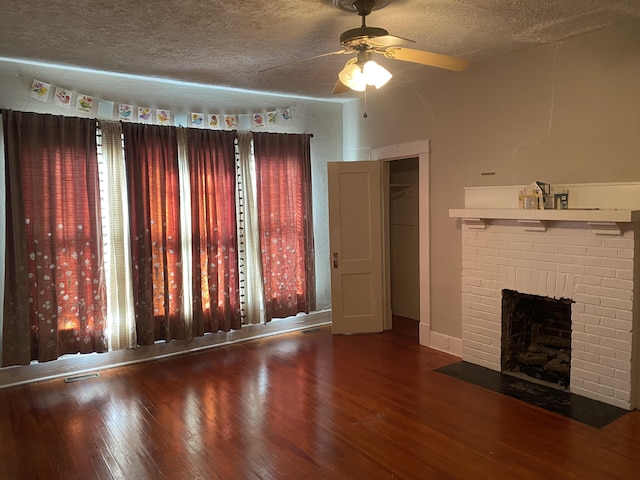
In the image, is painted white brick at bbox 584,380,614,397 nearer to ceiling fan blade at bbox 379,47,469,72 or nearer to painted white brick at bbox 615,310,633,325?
painted white brick at bbox 615,310,633,325

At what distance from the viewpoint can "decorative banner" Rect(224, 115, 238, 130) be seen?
4898mm

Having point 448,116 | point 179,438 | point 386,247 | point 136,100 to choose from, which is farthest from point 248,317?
point 448,116

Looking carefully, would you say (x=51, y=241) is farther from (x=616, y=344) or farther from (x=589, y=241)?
(x=616, y=344)

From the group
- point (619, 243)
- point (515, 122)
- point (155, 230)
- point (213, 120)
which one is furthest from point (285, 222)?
point (619, 243)

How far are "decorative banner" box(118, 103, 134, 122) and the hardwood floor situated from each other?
7.51 ft

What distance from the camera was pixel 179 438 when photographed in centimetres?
302

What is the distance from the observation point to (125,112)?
4.33 m

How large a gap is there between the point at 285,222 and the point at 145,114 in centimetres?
179

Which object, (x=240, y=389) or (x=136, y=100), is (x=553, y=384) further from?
(x=136, y=100)

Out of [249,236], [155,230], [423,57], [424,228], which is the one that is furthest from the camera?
[249,236]

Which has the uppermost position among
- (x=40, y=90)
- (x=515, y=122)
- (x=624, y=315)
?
(x=40, y=90)

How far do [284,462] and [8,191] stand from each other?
117 inches

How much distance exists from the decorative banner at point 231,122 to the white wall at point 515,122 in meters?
1.51

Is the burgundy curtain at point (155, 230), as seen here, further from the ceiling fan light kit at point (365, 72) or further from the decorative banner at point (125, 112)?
the ceiling fan light kit at point (365, 72)
